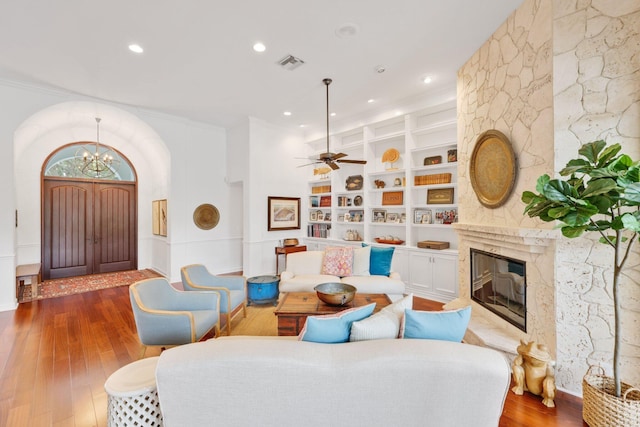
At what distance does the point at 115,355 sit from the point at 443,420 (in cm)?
312

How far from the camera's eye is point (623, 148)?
2.15m

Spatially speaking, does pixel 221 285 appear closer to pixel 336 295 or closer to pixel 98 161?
pixel 336 295

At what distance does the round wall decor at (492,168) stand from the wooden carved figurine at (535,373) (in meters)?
1.41

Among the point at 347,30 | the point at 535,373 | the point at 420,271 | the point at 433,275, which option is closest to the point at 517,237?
the point at 535,373

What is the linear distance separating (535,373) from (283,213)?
501 centimetres

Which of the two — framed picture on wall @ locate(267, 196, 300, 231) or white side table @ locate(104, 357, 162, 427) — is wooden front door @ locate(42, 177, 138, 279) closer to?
framed picture on wall @ locate(267, 196, 300, 231)

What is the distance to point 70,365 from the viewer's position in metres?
2.69

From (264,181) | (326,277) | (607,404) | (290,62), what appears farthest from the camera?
(264,181)

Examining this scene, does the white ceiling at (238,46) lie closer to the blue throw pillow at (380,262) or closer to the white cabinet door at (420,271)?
the blue throw pillow at (380,262)

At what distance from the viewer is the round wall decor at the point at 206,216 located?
6105 mm

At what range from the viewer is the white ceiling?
2703 mm

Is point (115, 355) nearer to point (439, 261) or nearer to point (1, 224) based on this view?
point (1, 224)

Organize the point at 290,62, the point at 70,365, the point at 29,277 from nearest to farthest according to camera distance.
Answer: the point at 70,365 → the point at 290,62 → the point at 29,277

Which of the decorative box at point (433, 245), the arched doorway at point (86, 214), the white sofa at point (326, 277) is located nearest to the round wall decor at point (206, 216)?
the arched doorway at point (86, 214)
